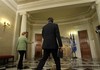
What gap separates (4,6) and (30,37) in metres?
4.38

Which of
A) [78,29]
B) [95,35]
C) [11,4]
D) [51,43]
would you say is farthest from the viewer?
[78,29]

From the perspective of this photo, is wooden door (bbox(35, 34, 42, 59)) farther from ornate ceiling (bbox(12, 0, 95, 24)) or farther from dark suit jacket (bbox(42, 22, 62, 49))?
dark suit jacket (bbox(42, 22, 62, 49))

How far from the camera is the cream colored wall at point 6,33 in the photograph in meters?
5.17

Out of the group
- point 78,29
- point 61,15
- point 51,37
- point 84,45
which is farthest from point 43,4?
point 84,45

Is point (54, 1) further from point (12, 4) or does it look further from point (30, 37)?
point (30, 37)

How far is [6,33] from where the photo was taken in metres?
5.59

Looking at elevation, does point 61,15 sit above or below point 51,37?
above

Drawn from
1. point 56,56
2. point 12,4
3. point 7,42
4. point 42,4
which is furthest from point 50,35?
point 12,4

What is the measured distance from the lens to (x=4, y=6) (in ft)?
18.2

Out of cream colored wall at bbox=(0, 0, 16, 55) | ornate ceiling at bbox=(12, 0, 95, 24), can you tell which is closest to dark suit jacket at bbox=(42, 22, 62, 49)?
cream colored wall at bbox=(0, 0, 16, 55)

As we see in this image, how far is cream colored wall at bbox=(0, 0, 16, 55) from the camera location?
5.17 m

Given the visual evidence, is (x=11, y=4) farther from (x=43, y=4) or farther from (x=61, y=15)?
(x=61, y=15)

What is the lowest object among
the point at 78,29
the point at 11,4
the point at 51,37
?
the point at 51,37

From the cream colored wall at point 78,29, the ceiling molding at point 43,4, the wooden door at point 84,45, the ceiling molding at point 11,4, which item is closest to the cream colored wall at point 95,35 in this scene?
the cream colored wall at point 78,29
